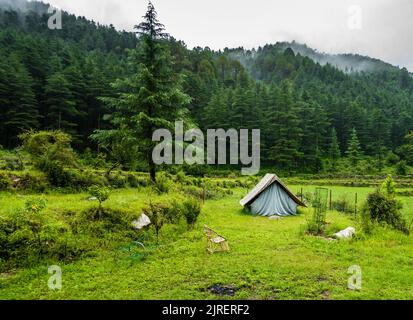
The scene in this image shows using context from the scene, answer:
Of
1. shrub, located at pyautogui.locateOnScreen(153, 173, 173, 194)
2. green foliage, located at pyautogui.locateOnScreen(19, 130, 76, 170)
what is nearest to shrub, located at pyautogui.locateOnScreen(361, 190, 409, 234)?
shrub, located at pyautogui.locateOnScreen(153, 173, 173, 194)

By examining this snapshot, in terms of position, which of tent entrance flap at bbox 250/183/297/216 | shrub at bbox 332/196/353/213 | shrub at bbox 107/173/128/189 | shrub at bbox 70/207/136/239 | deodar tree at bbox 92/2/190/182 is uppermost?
deodar tree at bbox 92/2/190/182

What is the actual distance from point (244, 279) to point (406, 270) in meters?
4.90

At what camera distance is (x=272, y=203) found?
18031 millimetres

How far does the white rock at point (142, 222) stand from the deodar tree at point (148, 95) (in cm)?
565

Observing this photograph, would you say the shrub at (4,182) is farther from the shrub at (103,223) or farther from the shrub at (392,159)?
the shrub at (392,159)

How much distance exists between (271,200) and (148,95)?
9.57m

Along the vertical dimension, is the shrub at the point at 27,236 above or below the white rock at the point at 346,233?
above

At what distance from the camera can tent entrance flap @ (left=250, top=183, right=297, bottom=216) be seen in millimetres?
18000

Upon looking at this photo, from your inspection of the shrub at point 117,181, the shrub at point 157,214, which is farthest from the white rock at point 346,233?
the shrub at point 117,181

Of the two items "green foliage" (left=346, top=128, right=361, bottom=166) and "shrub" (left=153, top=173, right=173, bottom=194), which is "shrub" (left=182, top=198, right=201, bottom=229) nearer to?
"shrub" (left=153, top=173, right=173, bottom=194)

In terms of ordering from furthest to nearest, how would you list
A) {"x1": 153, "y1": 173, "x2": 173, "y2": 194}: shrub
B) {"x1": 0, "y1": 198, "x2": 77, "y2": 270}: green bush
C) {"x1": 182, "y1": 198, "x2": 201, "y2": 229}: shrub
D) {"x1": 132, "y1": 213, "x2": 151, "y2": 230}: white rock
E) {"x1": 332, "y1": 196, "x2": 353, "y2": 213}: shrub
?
{"x1": 332, "y1": 196, "x2": 353, "y2": 213}: shrub < {"x1": 153, "y1": 173, "x2": 173, "y2": 194}: shrub < {"x1": 182, "y1": 198, "x2": 201, "y2": 229}: shrub < {"x1": 132, "y1": 213, "x2": 151, "y2": 230}: white rock < {"x1": 0, "y1": 198, "x2": 77, "y2": 270}: green bush

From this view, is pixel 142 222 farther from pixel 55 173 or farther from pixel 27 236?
pixel 55 173

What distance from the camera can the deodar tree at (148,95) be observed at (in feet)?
56.1

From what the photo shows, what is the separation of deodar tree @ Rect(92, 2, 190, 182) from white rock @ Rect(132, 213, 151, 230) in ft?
18.5
